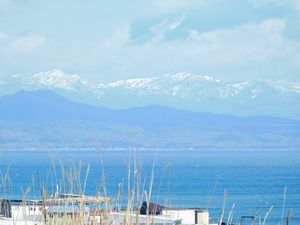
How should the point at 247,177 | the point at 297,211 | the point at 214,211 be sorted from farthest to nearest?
the point at 247,177
the point at 297,211
the point at 214,211

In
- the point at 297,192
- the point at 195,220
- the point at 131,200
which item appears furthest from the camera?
the point at 297,192

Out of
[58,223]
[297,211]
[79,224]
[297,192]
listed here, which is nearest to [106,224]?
[79,224]

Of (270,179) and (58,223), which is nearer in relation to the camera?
(58,223)

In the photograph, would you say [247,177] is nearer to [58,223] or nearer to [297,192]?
[297,192]

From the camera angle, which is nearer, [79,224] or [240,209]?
[79,224]

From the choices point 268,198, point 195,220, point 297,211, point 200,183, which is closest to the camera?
point 195,220

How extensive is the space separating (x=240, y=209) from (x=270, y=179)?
43.8 meters

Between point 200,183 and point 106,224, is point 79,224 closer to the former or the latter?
point 106,224

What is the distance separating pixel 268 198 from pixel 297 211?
9.49 metres

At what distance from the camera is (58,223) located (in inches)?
275

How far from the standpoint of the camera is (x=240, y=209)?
193ft

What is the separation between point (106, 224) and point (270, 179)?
96.6 m

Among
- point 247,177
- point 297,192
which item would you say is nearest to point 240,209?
point 297,192

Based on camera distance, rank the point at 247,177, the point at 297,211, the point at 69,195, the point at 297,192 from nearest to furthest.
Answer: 1. the point at 69,195
2. the point at 297,211
3. the point at 297,192
4. the point at 247,177
